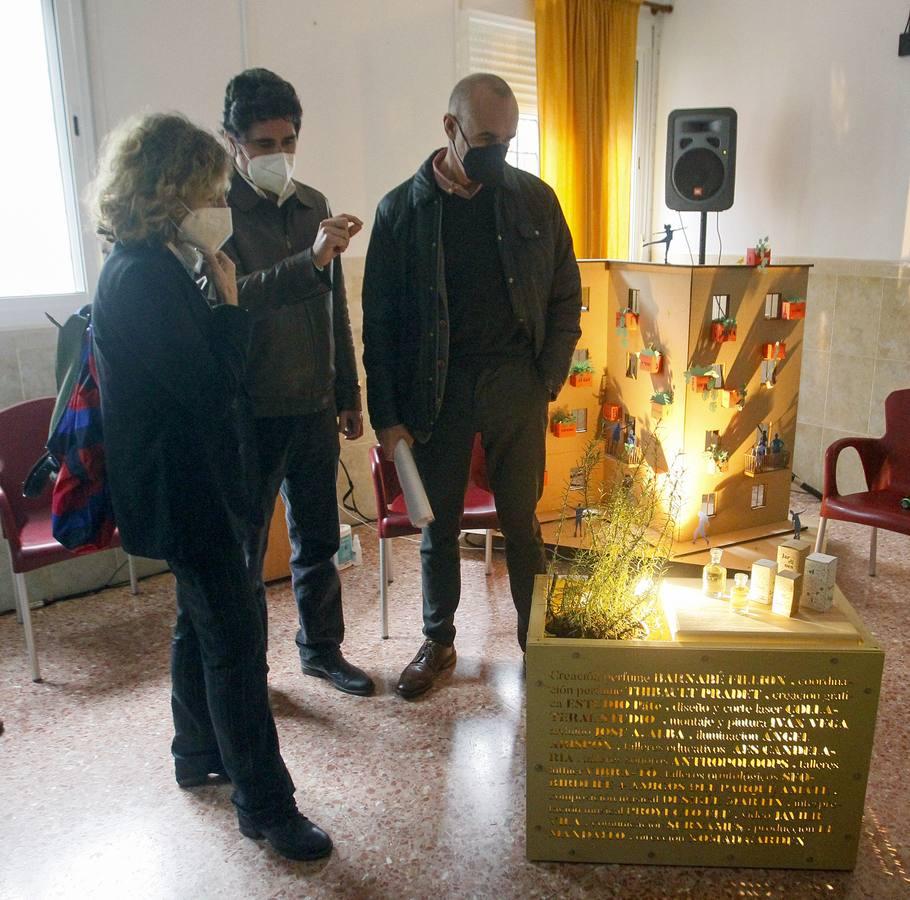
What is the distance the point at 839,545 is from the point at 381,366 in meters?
2.26

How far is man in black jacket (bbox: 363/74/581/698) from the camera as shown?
2.16 m

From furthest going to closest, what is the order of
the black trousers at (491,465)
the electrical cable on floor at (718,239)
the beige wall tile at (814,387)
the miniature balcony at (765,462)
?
the electrical cable on floor at (718,239), the beige wall tile at (814,387), the miniature balcony at (765,462), the black trousers at (491,465)

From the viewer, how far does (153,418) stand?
4.94ft

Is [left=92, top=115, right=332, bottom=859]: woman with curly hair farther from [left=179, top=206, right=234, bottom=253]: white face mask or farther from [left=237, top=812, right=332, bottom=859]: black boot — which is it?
[left=237, top=812, right=332, bottom=859]: black boot

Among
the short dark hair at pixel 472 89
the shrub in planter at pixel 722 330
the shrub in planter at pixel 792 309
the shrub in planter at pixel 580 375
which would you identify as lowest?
the shrub in planter at pixel 580 375

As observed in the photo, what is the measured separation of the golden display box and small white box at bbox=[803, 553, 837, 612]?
32 millimetres

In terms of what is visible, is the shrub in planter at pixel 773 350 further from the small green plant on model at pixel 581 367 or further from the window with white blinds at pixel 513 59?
the window with white blinds at pixel 513 59

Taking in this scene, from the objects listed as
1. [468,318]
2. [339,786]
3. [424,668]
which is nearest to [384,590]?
[424,668]

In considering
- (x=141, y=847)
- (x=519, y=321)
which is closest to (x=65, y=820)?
(x=141, y=847)

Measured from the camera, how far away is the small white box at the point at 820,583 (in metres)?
1.75

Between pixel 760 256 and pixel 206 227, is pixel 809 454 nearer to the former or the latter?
pixel 760 256

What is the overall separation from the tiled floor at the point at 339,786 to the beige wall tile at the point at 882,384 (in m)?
1.20

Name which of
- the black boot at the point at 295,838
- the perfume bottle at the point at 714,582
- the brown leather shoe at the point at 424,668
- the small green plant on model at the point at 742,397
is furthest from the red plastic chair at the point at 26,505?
the small green plant on model at the point at 742,397

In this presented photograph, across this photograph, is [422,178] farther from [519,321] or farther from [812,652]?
[812,652]
